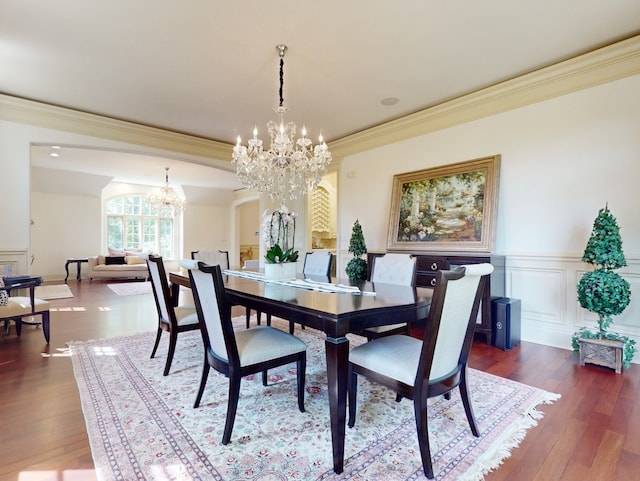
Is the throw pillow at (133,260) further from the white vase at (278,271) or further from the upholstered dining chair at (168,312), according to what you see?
the white vase at (278,271)

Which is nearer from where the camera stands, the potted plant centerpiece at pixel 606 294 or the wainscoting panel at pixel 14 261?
the potted plant centerpiece at pixel 606 294

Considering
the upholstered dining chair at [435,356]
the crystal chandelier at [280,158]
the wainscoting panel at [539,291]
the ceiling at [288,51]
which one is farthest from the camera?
the wainscoting panel at [539,291]

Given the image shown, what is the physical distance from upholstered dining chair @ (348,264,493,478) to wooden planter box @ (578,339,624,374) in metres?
1.68

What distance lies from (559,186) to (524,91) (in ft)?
3.53

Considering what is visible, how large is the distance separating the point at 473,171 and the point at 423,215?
76 centimetres

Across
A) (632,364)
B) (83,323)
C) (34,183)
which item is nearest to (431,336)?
(632,364)

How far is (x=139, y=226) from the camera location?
10.2 meters

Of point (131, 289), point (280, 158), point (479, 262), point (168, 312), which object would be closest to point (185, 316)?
point (168, 312)

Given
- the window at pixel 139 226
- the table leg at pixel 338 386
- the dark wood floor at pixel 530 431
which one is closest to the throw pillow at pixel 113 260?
the window at pixel 139 226

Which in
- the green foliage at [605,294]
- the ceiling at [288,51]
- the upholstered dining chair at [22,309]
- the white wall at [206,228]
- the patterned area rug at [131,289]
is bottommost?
the patterned area rug at [131,289]

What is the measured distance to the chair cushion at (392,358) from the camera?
4.94 feet

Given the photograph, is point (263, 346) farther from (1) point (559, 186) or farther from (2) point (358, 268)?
(1) point (559, 186)

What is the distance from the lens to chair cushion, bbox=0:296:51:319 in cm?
301

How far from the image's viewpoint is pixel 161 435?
1.69 m
